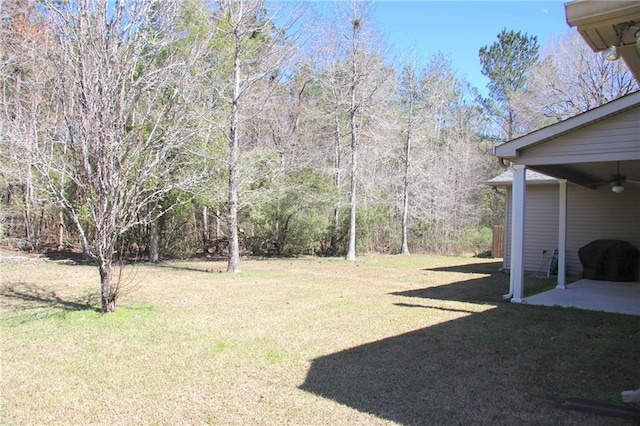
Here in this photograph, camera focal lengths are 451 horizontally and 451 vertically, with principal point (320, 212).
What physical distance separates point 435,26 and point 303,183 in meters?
8.24

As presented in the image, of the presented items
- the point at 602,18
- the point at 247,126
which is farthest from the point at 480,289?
the point at 247,126

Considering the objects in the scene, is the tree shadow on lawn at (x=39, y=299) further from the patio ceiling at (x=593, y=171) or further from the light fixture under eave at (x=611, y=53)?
the patio ceiling at (x=593, y=171)

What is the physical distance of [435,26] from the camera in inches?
357

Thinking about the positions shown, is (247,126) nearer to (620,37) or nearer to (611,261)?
(611,261)

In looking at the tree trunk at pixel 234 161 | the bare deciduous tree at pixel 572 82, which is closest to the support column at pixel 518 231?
the tree trunk at pixel 234 161

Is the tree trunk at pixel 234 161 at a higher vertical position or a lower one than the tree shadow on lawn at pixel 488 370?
higher

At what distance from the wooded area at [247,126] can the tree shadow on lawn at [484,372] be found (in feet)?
12.3

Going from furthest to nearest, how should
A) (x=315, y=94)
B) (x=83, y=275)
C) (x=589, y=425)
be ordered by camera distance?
(x=315, y=94)
(x=83, y=275)
(x=589, y=425)

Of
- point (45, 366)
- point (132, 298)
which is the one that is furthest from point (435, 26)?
point (45, 366)

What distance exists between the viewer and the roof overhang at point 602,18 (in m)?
2.87

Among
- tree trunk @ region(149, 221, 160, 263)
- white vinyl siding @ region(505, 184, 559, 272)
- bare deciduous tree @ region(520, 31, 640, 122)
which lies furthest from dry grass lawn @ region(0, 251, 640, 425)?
bare deciduous tree @ region(520, 31, 640, 122)

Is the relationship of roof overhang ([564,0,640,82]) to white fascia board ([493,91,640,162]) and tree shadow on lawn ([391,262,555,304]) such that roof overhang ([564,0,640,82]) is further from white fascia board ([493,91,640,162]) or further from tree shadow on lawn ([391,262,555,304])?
tree shadow on lawn ([391,262,555,304])

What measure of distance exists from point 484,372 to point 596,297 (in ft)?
16.8

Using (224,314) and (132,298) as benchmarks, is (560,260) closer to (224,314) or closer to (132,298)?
(224,314)
